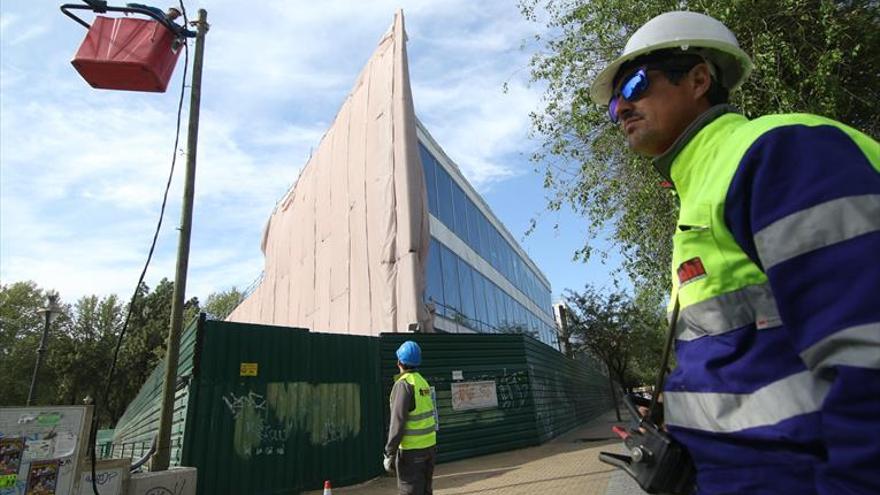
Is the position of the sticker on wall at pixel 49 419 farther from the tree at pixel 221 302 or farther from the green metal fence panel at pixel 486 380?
the tree at pixel 221 302

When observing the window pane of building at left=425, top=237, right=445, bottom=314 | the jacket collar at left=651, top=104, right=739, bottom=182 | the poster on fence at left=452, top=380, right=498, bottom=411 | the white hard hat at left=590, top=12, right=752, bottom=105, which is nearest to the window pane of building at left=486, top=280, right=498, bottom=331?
the window pane of building at left=425, top=237, right=445, bottom=314

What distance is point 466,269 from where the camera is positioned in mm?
20328

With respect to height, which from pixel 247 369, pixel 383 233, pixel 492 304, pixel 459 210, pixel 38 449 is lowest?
pixel 38 449

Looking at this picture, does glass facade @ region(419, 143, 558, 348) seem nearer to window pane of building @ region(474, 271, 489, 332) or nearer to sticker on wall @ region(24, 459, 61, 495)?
window pane of building @ region(474, 271, 489, 332)

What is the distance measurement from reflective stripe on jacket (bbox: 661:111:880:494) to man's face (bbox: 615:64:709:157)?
0.61 feet

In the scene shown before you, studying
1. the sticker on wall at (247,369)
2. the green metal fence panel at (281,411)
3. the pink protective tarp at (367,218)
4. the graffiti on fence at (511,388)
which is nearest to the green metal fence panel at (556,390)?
the graffiti on fence at (511,388)

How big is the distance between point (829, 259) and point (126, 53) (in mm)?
6664

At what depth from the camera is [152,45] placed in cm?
579

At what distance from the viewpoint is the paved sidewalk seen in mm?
7965

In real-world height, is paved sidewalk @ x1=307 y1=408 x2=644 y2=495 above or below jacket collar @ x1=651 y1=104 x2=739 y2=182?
below

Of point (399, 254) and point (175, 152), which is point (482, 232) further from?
point (175, 152)

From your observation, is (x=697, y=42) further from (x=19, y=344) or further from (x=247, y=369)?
(x=19, y=344)

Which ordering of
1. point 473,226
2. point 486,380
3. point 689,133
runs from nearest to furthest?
point 689,133
point 486,380
point 473,226

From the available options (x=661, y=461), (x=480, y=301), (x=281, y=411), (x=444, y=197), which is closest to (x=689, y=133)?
(x=661, y=461)
